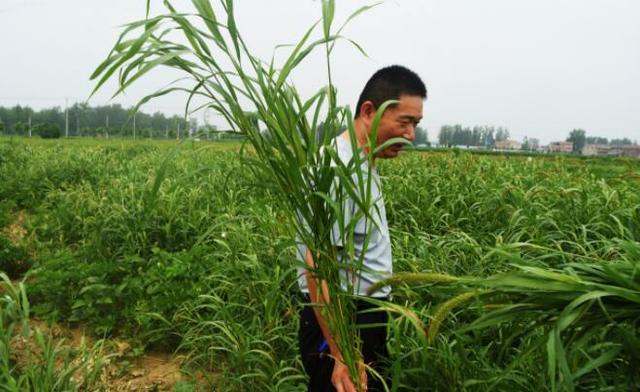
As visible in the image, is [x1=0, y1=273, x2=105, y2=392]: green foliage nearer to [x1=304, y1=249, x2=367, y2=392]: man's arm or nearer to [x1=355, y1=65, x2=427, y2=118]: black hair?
[x1=304, y1=249, x2=367, y2=392]: man's arm

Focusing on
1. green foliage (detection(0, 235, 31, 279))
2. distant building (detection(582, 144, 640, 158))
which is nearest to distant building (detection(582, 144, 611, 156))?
distant building (detection(582, 144, 640, 158))

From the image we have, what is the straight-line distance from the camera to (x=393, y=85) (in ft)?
4.78

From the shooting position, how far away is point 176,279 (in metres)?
3.01

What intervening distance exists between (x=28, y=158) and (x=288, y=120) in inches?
382

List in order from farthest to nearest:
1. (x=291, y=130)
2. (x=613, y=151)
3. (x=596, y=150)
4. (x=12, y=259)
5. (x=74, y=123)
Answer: (x=74, y=123) < (x=596, y=150) < (x=613, y=151) < (x=12, y=259) < (x=291, y=130)

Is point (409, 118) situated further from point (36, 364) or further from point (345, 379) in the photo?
point (36, 364)

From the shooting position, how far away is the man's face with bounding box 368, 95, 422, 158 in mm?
1408

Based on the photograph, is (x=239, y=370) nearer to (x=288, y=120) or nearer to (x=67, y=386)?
(x=67, y=386)

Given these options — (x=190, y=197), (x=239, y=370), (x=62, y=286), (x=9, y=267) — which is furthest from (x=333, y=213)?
(x=9, y=267)

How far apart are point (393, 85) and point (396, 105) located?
3.3 inches

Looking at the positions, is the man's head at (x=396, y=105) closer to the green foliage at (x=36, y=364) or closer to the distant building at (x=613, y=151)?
the green foliage at (x=36, y=364)

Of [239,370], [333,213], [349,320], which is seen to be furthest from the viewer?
[239,370]

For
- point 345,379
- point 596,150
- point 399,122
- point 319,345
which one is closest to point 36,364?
point 319,345

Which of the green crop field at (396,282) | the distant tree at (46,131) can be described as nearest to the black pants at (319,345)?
the green crop field at (396,282)
